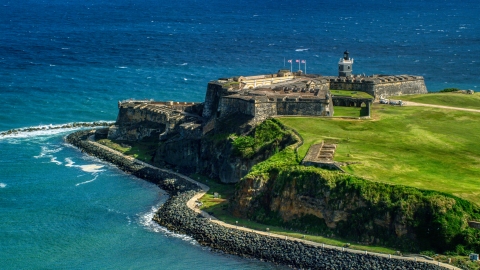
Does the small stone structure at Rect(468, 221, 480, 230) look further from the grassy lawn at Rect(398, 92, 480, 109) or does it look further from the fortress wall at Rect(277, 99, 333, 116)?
the grassy lawn at Rect(398, 92, 480, 109)

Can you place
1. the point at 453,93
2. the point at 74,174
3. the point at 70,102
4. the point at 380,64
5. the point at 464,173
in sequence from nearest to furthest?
the point at 464,173 < the point at 74,174 < the point at 453,93 < the point at 70,102 < the point at 380,64

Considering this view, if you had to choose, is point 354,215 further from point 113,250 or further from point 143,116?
point 143,116

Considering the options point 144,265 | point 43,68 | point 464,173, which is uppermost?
point 43,68

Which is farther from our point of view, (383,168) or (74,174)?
Result: (74,174)

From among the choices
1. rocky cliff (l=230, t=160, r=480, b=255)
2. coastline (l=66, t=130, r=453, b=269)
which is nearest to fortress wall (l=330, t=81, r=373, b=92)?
coastline (l=66, t=130, r=453, b=269)

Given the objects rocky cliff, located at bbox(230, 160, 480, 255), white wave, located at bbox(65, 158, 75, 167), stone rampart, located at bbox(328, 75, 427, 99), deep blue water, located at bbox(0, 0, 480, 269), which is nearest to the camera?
rocky cliff, located at bbox(230, 160, 480, 255)

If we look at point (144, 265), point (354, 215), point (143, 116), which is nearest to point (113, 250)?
point (144, 265)

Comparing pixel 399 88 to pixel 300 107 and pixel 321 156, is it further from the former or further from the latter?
pixel 321 156
